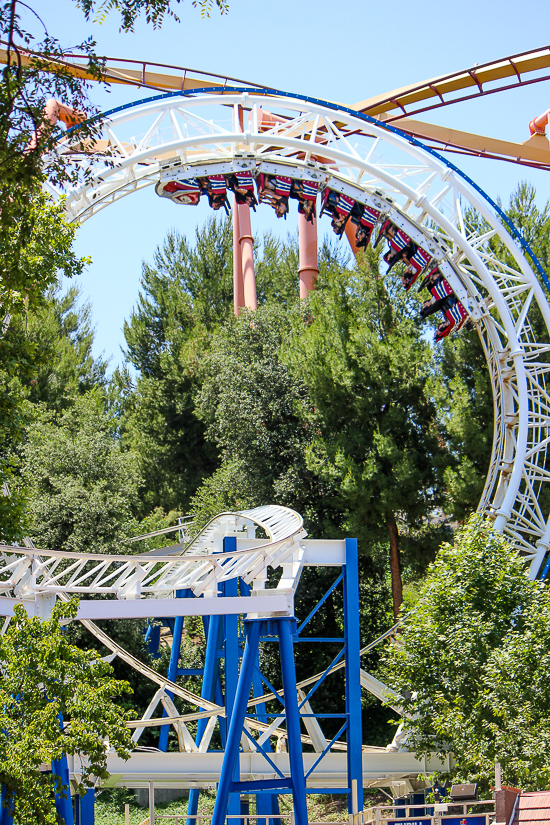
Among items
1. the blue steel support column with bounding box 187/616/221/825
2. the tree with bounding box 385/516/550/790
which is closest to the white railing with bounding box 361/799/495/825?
the tree with bounding box 385/516/550/790

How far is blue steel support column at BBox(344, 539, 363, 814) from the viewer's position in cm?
1351

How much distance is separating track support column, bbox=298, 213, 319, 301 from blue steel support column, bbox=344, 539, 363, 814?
14.6 metres

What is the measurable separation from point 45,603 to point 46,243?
561 centimetres

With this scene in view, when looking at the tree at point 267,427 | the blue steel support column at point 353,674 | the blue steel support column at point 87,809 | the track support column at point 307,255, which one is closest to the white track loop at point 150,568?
the blue steel support column at point 353,674

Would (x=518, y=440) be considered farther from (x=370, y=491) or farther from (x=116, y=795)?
(x=116, y=795)

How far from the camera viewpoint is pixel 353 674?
1415cm

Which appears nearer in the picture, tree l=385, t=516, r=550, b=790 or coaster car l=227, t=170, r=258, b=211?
tree l=385, t=516, r=550, b=790

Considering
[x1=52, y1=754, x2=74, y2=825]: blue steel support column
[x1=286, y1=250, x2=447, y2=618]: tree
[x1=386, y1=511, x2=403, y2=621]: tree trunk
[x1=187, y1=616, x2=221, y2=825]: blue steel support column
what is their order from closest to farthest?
[x1=52, y1=754, x2=74, y2=825]: blue steel support column → [x1=187, y1=616, x2=221, y2=825]: blue steel support column → [x1=286, y1=250, x2=447, y2=618]: tree → [x1=386, y1=511, x2=403, y2=621]: tree trunk

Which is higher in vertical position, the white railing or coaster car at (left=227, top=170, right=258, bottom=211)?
coaster car at (left=227, top=170, right=258, bottom=211)

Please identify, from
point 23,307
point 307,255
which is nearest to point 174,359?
point 307,255

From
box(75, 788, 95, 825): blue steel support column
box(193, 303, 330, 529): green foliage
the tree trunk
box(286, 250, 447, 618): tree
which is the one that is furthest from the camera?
box(193, 303, 330, 529): green foliage

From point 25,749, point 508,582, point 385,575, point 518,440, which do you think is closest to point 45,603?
point 25,749

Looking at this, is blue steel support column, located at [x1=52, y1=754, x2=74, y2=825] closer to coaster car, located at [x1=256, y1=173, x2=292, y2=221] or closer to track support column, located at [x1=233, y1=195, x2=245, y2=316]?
coaster car, located at [x1=256, y1=173, x2=292, y2=221]

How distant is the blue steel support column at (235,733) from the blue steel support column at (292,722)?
373mm
